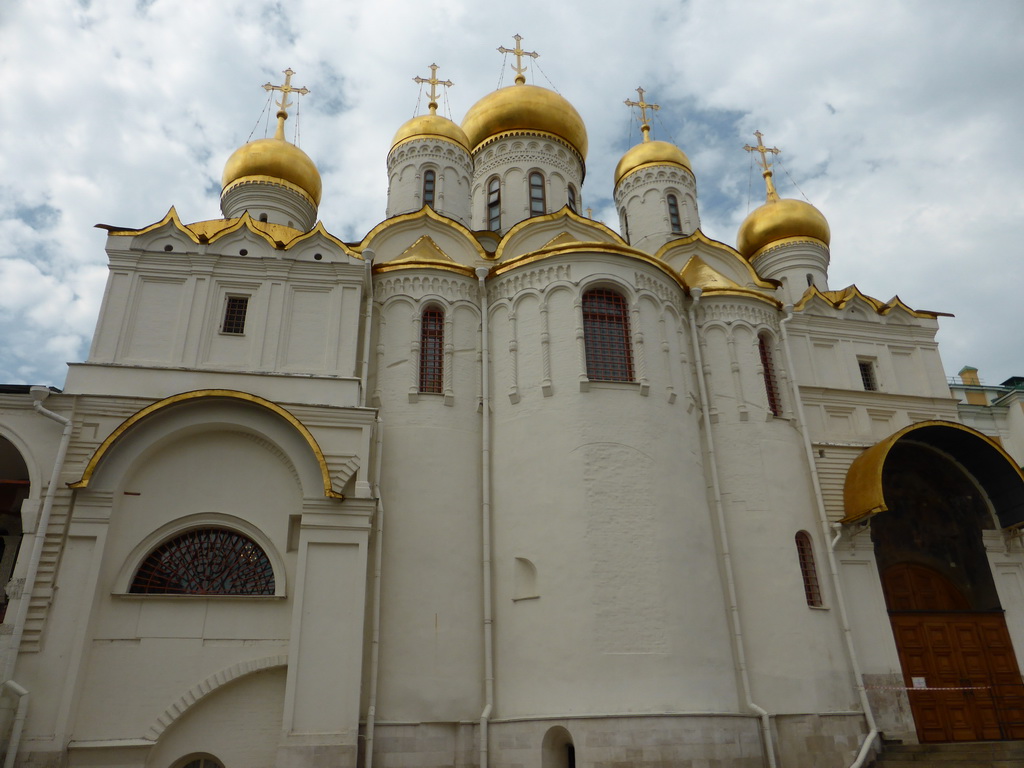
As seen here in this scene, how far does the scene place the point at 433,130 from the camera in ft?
58.9

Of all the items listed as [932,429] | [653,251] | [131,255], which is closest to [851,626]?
[932,429]

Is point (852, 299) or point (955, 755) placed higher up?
point (852, 299)

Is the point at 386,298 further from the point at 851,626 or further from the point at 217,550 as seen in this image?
the point at 851,626

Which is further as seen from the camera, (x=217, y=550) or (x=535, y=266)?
(x=535, y=266)

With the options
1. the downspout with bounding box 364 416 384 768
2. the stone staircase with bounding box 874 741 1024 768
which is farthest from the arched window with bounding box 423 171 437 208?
the stone staircase with bounding box 874 741 1024 768

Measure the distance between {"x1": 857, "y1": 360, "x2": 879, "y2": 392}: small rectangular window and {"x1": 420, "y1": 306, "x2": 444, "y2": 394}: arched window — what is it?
8.75 meters

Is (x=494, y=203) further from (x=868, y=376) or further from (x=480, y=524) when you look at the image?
(x=868, y=376)

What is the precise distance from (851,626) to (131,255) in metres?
13.2

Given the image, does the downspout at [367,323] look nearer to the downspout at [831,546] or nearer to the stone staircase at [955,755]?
the downspout at [831,546]

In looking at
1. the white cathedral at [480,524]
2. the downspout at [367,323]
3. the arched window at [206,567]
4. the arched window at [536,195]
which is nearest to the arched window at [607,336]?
the white cathedral at [480,524]

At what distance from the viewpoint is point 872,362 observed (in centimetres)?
1616

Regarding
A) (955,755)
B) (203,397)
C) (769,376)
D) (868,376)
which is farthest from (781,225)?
(203,397)

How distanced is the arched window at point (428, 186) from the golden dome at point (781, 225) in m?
7.28

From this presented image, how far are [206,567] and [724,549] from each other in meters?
7.75
